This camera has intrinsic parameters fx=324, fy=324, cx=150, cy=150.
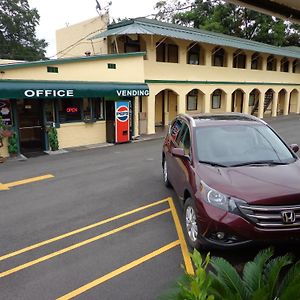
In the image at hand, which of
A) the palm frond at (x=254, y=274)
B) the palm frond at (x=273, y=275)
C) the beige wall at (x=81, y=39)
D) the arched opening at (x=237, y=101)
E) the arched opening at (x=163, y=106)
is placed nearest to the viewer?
the palm frond at (x=273, y=275)

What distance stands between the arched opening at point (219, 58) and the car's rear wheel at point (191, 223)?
20.2 m

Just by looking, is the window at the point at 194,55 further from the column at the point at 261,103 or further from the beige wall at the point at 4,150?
the beige wall at the point at 4,150

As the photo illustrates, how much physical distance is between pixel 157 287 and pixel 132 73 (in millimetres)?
13534

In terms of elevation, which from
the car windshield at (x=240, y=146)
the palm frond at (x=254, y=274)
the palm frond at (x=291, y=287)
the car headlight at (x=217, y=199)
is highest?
the car windshield at (x=240, y=146)

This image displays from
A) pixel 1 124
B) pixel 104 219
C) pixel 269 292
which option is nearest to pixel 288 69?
pixel 1 124

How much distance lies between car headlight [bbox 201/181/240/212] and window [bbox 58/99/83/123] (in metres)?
11.0

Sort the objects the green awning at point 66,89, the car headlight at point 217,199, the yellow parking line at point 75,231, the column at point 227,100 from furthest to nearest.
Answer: the column at point 227,100 < the green awning at point 66,89 < the yellow parking line at point 75,231 < the car headlight at point 217,199

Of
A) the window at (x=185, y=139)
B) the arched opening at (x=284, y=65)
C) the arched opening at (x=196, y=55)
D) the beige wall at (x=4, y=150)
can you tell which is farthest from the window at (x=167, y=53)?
the arched opening at (x=284, y=65)

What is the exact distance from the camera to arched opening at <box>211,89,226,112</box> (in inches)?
964

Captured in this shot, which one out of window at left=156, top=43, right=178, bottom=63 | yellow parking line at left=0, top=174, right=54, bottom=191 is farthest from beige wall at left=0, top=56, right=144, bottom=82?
yellow parking line at left=0, top=174, right=54, bottom=191

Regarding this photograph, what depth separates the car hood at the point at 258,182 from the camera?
3.93m

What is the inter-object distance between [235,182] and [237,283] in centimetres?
168

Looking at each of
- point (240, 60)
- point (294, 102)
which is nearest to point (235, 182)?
point (240, 60)

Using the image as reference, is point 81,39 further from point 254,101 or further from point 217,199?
point 217,199
